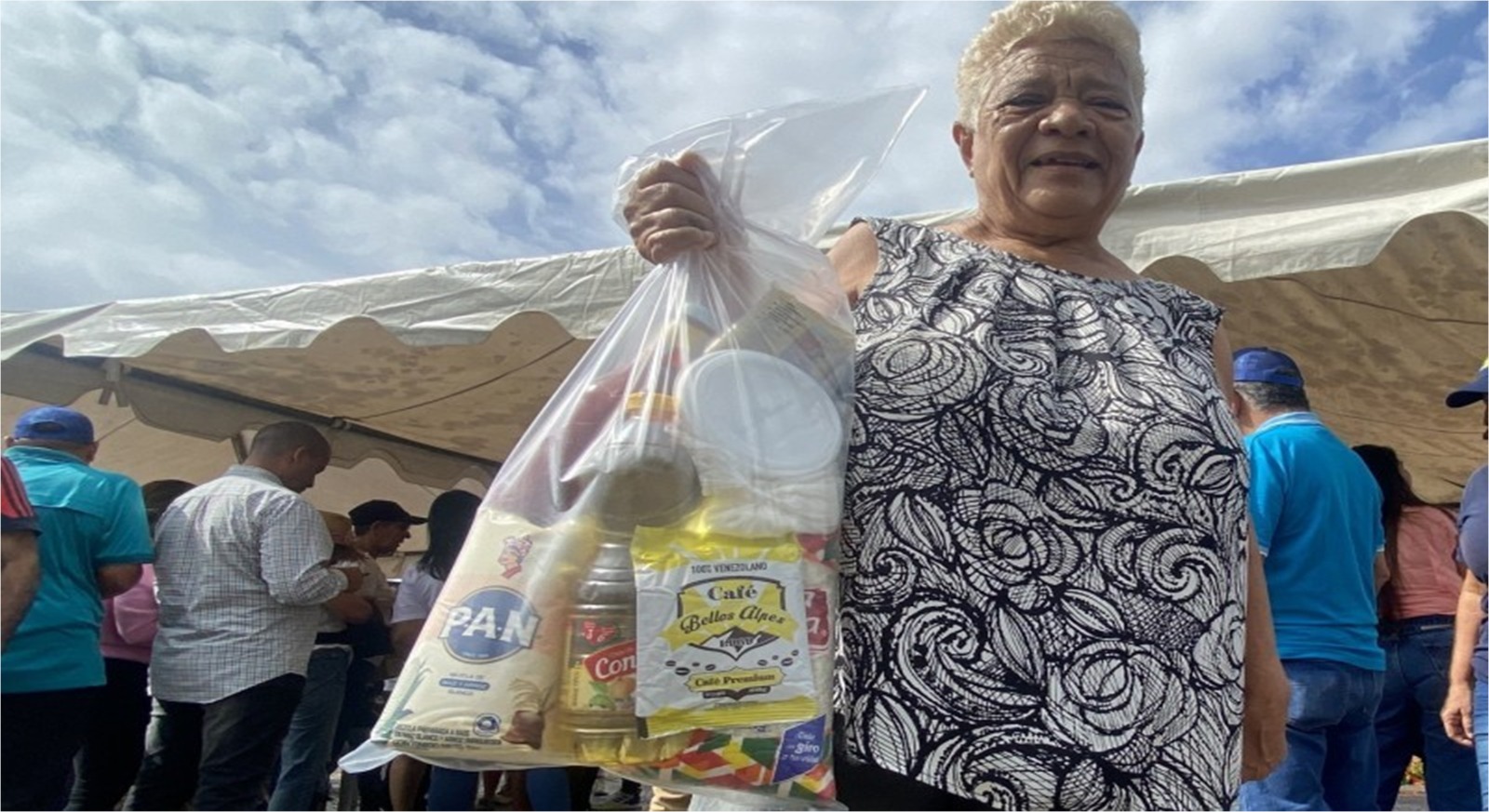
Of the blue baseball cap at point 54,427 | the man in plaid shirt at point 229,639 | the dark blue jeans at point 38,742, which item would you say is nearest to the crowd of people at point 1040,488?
the man in plaid shirt at point 229,639

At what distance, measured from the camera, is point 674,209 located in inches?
44.2

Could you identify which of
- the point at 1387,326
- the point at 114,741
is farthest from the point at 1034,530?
the point at 114,741

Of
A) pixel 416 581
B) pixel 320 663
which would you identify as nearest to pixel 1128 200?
pixel 416 581

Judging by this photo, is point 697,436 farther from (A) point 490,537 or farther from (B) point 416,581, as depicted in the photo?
(B) point 416,581

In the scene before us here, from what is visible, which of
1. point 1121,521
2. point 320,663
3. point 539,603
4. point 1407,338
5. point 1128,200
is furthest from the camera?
point 320,663

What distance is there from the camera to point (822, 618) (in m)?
0.98

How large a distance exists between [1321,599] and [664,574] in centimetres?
216

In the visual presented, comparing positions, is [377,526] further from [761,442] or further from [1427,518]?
[761,442]

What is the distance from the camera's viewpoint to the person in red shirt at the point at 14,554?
272 cm

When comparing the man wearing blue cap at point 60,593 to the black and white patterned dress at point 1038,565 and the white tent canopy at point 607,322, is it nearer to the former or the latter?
the white tent canopy at point 607,322

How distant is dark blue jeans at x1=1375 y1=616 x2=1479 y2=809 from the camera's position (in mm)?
3062

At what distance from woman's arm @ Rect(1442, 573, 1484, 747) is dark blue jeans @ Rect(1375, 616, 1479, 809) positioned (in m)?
0.44

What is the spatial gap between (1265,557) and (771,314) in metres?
1.97

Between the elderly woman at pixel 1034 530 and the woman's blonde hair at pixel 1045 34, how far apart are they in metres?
0.07
